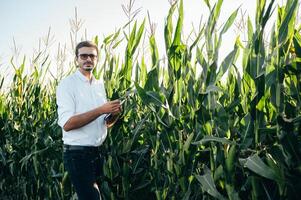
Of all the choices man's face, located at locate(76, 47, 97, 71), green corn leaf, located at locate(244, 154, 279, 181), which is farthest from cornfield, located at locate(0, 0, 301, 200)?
man's face, located at locate(76, 47, 97, 71)

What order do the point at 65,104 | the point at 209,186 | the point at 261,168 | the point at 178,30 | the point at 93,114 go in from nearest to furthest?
the point at 261,168
the point at 209,186
the point at 178,30
the point at 93,114
the point at 65,104

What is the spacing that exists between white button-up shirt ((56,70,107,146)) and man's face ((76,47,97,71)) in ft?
0.27

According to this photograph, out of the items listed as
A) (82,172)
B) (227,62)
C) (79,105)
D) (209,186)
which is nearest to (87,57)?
(79,105)

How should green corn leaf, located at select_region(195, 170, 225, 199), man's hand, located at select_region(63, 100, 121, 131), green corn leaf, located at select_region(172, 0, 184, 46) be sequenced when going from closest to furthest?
green corn leaf, located at select_region(195, 170, 225, 199)
green corn leaf, located at select_region(172, 0, 184, 46)
man's hand, located at select_region(63, 100, 121, 131)

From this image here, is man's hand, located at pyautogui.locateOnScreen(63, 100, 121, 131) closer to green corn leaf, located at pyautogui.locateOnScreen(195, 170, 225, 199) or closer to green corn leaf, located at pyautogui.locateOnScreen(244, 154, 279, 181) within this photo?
green corn leaf, located at pyautogui.locateOnScreen(195, 170, 225, 199)

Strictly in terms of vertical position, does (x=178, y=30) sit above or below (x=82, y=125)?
above

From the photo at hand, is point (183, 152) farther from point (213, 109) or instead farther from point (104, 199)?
point (104, 199)

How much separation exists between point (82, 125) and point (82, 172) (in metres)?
0.29

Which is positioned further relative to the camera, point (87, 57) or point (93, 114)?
point (87, 57)

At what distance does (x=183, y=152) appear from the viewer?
6.25ft

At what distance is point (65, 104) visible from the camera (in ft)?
7.31

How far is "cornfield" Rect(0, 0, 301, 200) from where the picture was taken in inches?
62.4

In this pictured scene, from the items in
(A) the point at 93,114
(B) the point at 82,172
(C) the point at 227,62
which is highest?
(C) the point at 227,62

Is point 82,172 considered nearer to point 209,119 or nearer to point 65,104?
point 65,104
